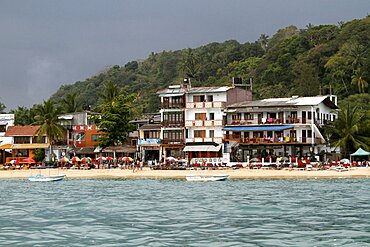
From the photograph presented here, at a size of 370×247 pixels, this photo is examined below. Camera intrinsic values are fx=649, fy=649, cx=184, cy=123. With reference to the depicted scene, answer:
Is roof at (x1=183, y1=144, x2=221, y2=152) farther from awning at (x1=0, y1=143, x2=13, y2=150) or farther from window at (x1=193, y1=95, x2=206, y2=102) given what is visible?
awning at (x1=0, y1=143, x2=13, y2=150)

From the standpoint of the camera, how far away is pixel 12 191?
168 feet

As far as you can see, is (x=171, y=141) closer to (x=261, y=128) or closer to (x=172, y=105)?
(x=172, y=105)

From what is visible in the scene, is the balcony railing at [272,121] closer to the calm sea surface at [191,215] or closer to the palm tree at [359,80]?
the calm sea surface at [191,215]

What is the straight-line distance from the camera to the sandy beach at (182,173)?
60.1 metres

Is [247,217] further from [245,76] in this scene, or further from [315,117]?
[245,76]

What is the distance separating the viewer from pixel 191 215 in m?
31.2

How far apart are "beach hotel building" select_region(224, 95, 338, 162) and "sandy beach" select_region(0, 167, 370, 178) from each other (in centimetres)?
845

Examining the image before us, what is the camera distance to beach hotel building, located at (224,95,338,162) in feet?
237

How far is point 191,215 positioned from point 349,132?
4145 cm

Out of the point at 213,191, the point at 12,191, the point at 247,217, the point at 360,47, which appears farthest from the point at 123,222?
the point at 360,47

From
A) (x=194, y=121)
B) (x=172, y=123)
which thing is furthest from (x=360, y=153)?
(x=172, y=123)

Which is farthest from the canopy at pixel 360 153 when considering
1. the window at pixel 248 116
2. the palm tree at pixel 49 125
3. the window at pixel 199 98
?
the palm tree at pixel 49 125

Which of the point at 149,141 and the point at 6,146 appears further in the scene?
the point at 6,146

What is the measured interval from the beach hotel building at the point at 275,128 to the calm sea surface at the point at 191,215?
21.0 meters
